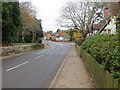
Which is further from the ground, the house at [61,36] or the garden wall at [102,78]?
the house at [61,36]

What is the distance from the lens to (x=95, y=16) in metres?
48.4

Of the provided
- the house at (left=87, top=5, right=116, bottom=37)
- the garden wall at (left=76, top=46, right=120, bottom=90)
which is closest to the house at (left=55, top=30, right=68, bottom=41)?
the house at (left=87, top=5, right=116, bottom=37)

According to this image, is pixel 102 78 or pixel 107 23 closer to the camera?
pixel 102 78

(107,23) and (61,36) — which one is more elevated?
(107,23)

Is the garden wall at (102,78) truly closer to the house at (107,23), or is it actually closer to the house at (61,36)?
the house at (107,23)

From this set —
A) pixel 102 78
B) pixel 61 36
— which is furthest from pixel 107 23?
pixel 61 36

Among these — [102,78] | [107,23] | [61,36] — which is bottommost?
[102,78]

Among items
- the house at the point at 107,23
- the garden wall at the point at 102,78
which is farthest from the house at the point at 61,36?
the garden wall at the point at 102,78

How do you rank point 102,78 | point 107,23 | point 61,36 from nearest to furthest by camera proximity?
point 102,78 → point 107,23 → point 61,36

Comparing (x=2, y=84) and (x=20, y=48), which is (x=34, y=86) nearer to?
(x=2, y=84)

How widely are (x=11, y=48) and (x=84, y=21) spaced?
1027 inches

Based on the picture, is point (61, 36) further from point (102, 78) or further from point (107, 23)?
point (102, 78)

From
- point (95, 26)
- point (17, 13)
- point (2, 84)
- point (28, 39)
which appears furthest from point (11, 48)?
point (28, 39)

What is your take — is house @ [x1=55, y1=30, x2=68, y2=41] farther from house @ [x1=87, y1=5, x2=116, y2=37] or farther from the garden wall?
the garden wall
